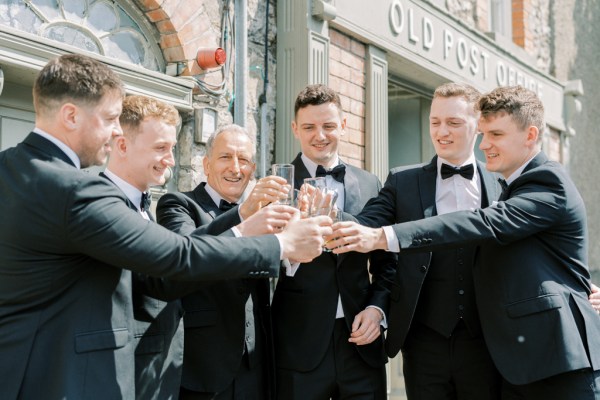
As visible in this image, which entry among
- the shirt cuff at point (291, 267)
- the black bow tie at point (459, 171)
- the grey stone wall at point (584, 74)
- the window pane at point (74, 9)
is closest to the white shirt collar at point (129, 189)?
the shirt cuff at point (291, 267)

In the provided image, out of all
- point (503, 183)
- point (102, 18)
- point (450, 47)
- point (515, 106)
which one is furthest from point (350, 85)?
point (515, 106)

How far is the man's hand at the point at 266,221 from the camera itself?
2.29 meters

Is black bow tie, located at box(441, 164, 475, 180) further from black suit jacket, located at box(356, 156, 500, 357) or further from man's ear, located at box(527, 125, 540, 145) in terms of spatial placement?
man's ear, located at box(527, 125, 540, 145)

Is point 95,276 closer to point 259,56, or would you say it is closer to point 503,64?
point 259,56

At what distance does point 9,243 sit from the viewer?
1793mm

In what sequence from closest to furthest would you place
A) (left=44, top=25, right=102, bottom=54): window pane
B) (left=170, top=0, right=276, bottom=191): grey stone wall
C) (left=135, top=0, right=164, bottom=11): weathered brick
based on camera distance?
1. (left=44, top=25, right=102, bottom=54): window pane
2. (left=135, top=0, right=164, bottom=11): weathered brick
3. (left=170, top=0, right=276, bottom=191): grey stone wall

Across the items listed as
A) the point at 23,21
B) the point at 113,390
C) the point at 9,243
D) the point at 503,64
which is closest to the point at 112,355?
the point at 113,390

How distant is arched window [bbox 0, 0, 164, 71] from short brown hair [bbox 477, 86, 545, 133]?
2410mm

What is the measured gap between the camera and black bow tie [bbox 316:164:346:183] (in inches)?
117

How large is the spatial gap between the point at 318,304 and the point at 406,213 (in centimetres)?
60

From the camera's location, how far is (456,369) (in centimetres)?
271

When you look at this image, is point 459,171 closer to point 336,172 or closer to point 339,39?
point 336,172

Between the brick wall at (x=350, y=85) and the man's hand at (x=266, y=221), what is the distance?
2950 mm

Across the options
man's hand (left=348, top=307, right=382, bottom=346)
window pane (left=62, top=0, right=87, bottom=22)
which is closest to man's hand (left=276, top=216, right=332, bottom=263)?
man's hand (left=348, top=307, right=382, bottom=346)
